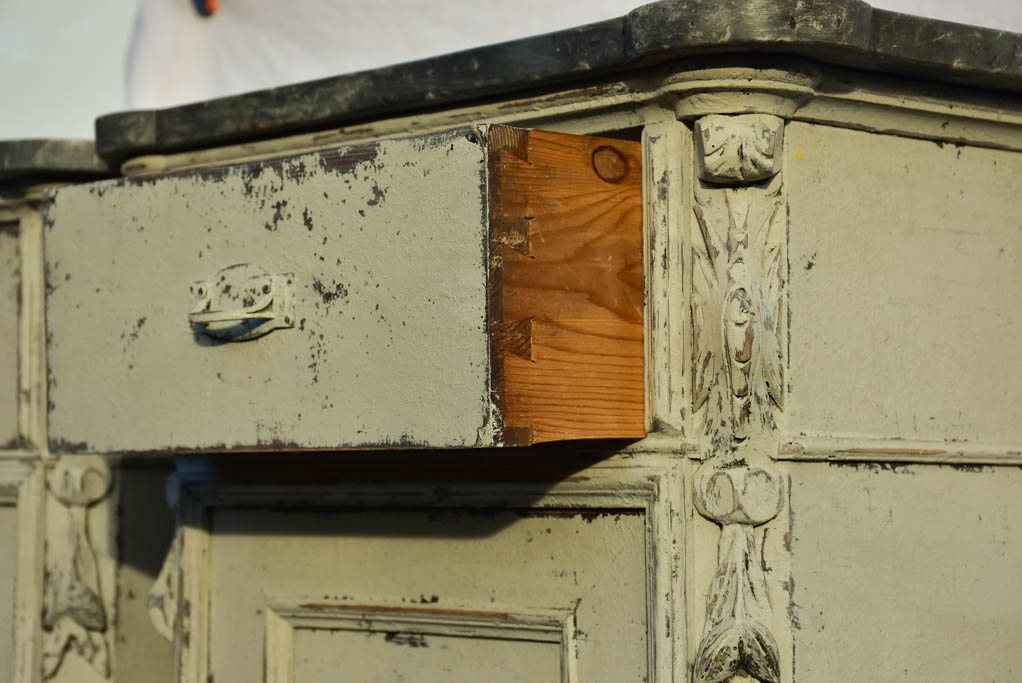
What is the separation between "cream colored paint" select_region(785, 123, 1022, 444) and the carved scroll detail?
1.10m

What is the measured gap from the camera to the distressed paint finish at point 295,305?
126 centimetres

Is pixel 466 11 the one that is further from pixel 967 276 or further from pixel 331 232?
pixel 967 276

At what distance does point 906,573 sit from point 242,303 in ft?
2.46

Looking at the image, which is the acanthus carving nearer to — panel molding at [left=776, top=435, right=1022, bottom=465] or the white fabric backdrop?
the white fabric backdrop

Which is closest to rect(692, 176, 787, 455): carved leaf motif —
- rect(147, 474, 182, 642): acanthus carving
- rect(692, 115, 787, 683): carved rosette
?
rect(692, 115, 787, 683): carved rosette

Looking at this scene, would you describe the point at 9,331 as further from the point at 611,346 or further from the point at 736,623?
the point at 736,623

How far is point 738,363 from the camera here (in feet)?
4.42

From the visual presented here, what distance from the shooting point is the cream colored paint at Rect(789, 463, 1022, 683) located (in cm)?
137

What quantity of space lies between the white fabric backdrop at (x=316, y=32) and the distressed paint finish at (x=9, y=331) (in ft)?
1.22

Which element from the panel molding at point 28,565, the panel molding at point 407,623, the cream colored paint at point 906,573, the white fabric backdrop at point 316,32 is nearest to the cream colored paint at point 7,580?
the panel molding at point 28,565

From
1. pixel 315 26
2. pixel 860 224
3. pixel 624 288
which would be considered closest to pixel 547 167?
pixel 624 288

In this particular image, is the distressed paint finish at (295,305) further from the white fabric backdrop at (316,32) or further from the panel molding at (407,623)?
the white fabric backdrop at (316,32)

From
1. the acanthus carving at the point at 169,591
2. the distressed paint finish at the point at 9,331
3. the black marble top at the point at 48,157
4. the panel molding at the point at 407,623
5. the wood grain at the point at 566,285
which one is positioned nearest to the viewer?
the wood grain at the point at 566,285

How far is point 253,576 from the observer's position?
168 cm
